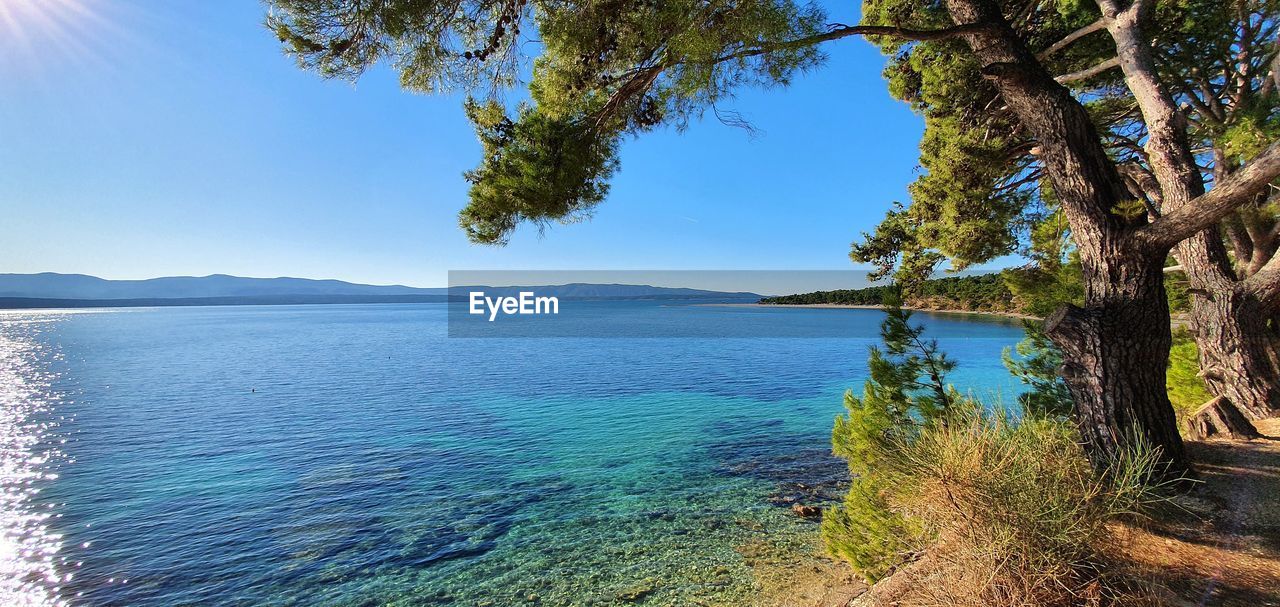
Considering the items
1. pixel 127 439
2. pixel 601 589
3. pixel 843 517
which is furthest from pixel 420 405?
pixel 843 517

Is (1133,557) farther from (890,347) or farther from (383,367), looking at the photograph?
(383,367)

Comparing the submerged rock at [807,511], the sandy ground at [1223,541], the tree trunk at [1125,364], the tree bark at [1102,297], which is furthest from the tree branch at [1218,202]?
the submerged rock at [807,511]

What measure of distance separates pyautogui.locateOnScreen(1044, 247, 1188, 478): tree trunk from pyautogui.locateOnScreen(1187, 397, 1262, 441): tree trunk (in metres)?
2.19

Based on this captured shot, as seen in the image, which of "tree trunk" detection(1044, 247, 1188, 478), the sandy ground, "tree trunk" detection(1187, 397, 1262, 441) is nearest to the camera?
the sandy ground

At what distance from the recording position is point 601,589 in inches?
273

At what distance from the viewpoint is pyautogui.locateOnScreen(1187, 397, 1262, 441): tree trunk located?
548cm

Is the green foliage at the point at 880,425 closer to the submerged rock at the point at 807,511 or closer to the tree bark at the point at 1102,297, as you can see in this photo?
the tree bark at the point at 1102,297

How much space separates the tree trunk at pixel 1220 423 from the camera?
5.48 metres

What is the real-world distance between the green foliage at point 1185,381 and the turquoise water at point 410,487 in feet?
7.45

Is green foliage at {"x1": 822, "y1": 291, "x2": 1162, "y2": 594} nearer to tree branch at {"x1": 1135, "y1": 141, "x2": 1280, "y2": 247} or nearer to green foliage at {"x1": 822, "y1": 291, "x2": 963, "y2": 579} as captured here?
green foliage at {"x1": 822, "y1": 291, "x2": 963, "y2": 579}

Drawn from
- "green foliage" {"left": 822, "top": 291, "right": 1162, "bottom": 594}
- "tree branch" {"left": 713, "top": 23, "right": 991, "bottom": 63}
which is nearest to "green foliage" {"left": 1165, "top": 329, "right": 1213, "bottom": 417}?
"green foliage" {"left": 822, "top": 291, "right": 1162, "bottom": 594}

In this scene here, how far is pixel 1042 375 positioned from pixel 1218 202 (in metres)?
3.79

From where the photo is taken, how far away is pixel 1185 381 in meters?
7.82

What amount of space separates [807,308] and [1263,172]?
467 ft
